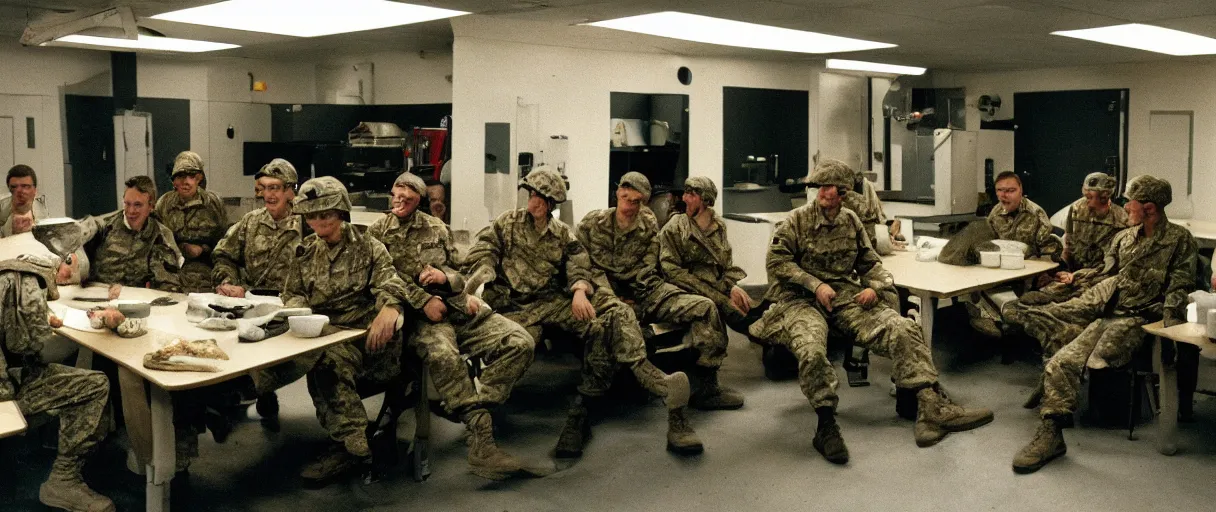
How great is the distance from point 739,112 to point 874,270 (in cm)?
458

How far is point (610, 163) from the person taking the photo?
922 centimetres

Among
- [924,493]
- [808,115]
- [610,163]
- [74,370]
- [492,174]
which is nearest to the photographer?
[74,370]

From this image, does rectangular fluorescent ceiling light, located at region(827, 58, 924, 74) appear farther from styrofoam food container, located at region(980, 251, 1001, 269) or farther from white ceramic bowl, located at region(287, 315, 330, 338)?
white ceramic bowl, located at region(287, 315, 330, 338)

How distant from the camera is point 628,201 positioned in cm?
605

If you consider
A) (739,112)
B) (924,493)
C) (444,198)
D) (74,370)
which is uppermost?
(739,112)

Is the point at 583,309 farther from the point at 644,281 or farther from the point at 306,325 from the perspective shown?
the point at 306,325

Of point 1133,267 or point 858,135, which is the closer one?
point 1133,267

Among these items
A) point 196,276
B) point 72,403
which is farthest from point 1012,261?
point 72,403

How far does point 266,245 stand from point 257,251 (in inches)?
2.3

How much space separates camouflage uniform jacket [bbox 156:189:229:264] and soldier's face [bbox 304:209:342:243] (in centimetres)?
188

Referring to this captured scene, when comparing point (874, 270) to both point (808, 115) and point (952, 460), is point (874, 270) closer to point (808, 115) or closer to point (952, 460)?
point (952, 460)

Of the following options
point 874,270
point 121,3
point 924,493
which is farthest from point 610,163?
point 924,493

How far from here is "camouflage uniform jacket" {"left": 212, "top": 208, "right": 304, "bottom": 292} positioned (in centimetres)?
557

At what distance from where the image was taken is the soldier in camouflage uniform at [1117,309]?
5.17m
